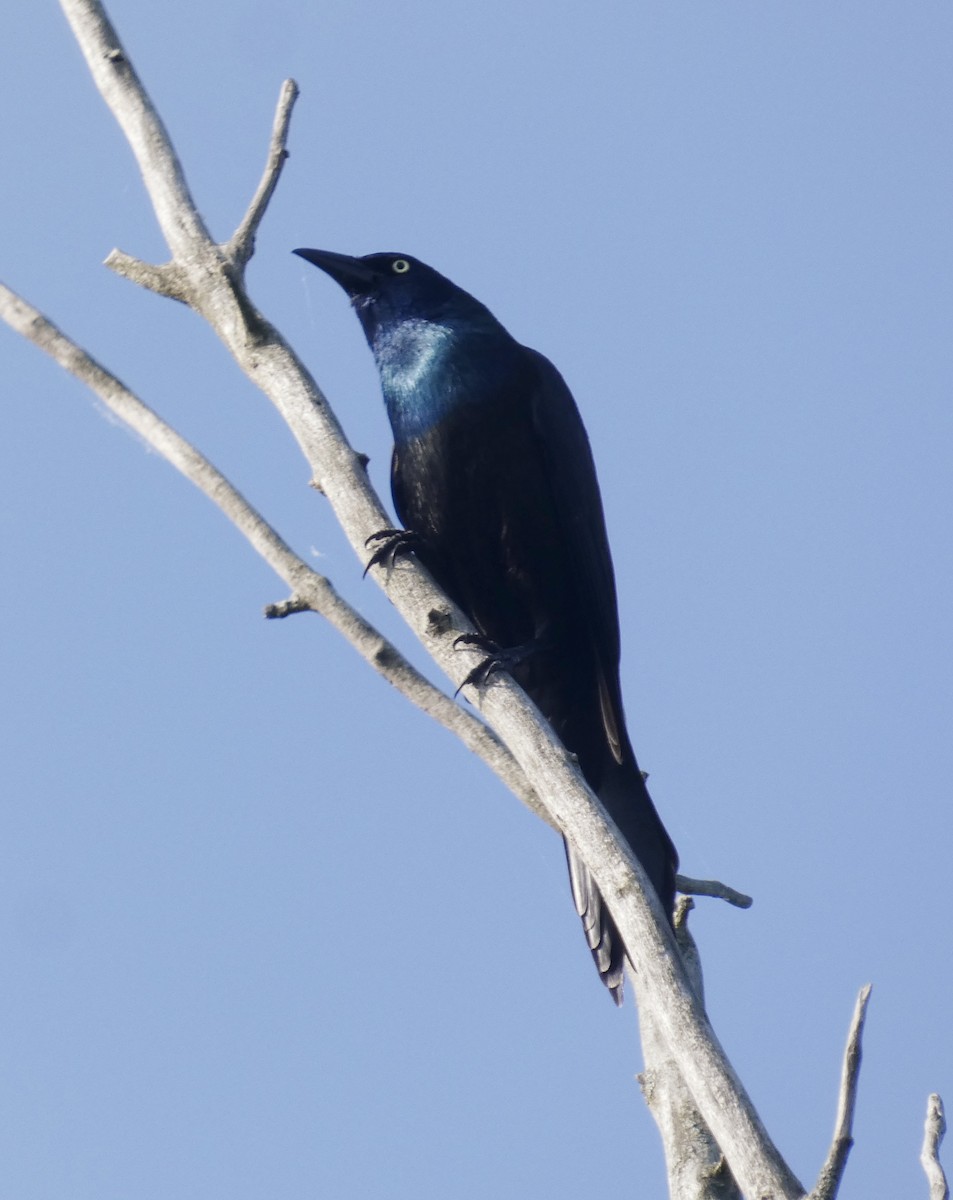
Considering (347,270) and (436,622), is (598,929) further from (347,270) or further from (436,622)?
(347,270)

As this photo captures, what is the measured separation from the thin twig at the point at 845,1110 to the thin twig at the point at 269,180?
85.5 inches

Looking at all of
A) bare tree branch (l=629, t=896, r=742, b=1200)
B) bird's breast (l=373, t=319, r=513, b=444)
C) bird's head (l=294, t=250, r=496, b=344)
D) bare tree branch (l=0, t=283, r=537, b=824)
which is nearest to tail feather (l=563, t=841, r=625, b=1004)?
bare tree branch (l=629, t=896, r=742, b=1200)

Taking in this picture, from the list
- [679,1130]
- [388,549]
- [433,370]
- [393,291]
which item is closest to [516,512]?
[433,370]

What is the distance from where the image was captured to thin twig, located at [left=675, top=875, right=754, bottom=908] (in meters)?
3.56

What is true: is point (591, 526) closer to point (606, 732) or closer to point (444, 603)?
point (606, 732)

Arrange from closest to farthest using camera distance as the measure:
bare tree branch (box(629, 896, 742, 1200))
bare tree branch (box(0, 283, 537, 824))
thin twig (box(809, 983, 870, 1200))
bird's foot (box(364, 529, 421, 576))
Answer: thin twig (box(809, 983, 870, 1200)) → bare tree branch (box(629, 896, 742, 1200)) → bare tree branch (box(0, 283, 537, 824)) → bird's foot (box(364, 529, 421, 576))

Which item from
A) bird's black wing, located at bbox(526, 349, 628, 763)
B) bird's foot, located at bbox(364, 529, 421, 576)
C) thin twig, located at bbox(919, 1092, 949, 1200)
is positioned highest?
bird's black wing, located at bbox(526, 349, 628, 763)

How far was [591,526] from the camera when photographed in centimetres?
455

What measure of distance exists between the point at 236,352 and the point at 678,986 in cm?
179

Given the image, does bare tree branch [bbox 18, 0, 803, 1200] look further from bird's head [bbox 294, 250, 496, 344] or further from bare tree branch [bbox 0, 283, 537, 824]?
bird's head [bbox 294, 250, 496, 344]

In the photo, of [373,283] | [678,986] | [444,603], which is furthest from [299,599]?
[373,283]

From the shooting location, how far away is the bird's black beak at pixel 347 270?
4887mm

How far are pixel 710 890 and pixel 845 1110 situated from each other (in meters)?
1.56

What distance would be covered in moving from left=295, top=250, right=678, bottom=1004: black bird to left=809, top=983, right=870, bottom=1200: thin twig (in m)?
2.11
